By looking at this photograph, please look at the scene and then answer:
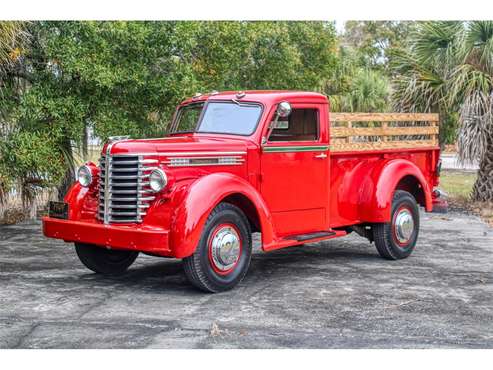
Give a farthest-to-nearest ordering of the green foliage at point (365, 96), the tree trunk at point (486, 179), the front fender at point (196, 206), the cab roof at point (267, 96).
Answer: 1. the green foliage at point (365, 96)
2. the tree trunk at point (486, 179)
3. the cab roof at point (267, 96)
4. the front fender at point (196, 206)

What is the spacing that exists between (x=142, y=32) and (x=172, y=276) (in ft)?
15.2

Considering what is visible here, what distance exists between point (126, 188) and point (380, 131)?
365 cm

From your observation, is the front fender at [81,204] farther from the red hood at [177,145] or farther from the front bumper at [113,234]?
the red hood at [177,145]

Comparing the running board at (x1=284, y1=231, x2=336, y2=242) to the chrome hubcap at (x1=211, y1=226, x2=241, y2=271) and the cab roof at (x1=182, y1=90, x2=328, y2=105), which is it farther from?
the cab roof at (x1=182, y1=90, x2=328, y2=105)

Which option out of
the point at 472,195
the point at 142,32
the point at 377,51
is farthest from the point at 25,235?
the point at 377,51

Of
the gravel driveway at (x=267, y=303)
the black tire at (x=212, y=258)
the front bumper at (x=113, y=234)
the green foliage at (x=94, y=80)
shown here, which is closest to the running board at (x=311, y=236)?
the gravel driveway at (x=267, y=303)

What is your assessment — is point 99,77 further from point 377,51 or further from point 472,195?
point 377,51

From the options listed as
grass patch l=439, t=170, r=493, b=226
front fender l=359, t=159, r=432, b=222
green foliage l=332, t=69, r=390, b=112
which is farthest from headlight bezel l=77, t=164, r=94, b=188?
green foliage l=332, t=69, r=390, b=112

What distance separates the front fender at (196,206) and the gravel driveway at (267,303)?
55 cm

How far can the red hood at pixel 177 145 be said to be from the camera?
7102 mm

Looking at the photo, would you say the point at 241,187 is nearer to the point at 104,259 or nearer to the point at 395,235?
the point at 104,259

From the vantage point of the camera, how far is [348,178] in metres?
8.89

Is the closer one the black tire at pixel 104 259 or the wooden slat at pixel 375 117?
the black tire at pixel 104 259

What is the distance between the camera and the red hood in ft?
23.3
